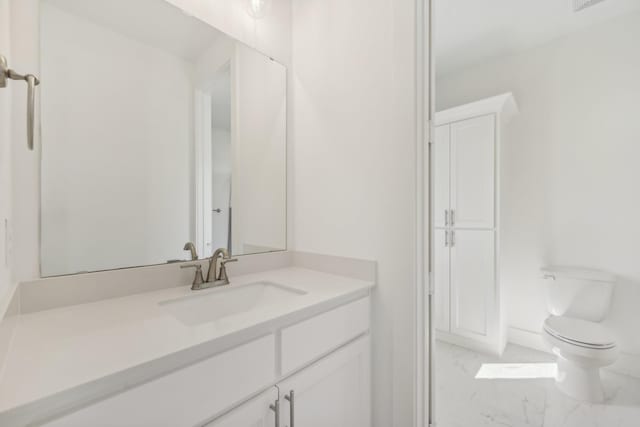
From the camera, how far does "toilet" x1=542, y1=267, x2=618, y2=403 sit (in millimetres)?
1608

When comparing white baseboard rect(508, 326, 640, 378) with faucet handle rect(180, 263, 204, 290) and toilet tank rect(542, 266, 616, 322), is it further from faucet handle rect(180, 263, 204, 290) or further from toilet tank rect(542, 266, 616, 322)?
faucet handle rect(180, 263, 204, 290)

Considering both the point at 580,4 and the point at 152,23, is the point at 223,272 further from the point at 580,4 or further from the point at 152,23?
the point at 580,4

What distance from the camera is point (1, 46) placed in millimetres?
763

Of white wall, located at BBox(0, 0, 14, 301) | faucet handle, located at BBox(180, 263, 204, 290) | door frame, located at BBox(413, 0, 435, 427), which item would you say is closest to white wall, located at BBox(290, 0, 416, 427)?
door frame, located at BBox(413, 0, 435, 427)

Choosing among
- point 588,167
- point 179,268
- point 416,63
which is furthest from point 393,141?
point 588,167

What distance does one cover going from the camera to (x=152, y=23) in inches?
45.1

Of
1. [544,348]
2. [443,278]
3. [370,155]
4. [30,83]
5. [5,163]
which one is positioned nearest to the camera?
[30,83]

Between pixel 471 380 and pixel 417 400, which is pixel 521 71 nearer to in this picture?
pixel 471 380

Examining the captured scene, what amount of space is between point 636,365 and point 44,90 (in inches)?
138

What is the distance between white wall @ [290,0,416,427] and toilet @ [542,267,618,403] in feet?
4.10

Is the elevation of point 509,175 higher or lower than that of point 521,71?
lower

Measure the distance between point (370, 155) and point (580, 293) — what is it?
6.20 feet

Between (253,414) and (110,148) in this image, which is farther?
(110,148)

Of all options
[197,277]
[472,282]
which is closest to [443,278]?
[472,282]
